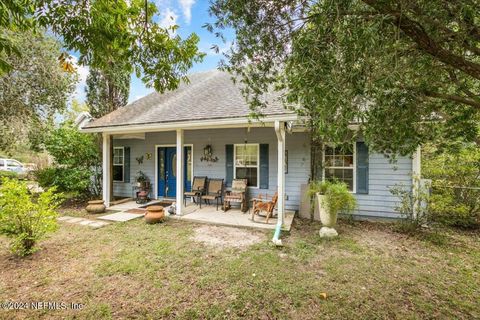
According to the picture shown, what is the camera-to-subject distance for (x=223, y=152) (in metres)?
8.48

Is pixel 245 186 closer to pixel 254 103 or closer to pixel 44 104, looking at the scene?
pixel 254 103

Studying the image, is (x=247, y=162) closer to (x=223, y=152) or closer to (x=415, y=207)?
(x=223, y=152)

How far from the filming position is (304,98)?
2619mm

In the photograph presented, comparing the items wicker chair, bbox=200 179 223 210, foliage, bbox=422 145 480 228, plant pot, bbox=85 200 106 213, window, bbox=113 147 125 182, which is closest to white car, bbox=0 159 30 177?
window, bbox=113 147 125 182

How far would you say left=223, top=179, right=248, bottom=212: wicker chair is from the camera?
7.42 meters

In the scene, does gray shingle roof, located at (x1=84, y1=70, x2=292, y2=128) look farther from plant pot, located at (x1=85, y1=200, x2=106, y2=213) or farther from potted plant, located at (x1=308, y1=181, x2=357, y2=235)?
plant pot, located at (x1=85, y1=200, x2=106, y2=213)

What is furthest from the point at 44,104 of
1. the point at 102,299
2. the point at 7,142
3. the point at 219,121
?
the point at 102,299

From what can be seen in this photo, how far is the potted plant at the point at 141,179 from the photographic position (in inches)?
368

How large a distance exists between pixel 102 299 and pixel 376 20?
4466 millimetres

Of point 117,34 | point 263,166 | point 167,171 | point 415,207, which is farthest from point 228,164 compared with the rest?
point 117,34

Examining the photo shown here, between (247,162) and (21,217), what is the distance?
5.83 metres

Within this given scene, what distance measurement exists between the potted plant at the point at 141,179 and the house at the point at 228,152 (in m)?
0.18

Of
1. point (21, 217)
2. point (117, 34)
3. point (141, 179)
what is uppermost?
point (117, 34)

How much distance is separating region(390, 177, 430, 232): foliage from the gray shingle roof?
12.1 feet
